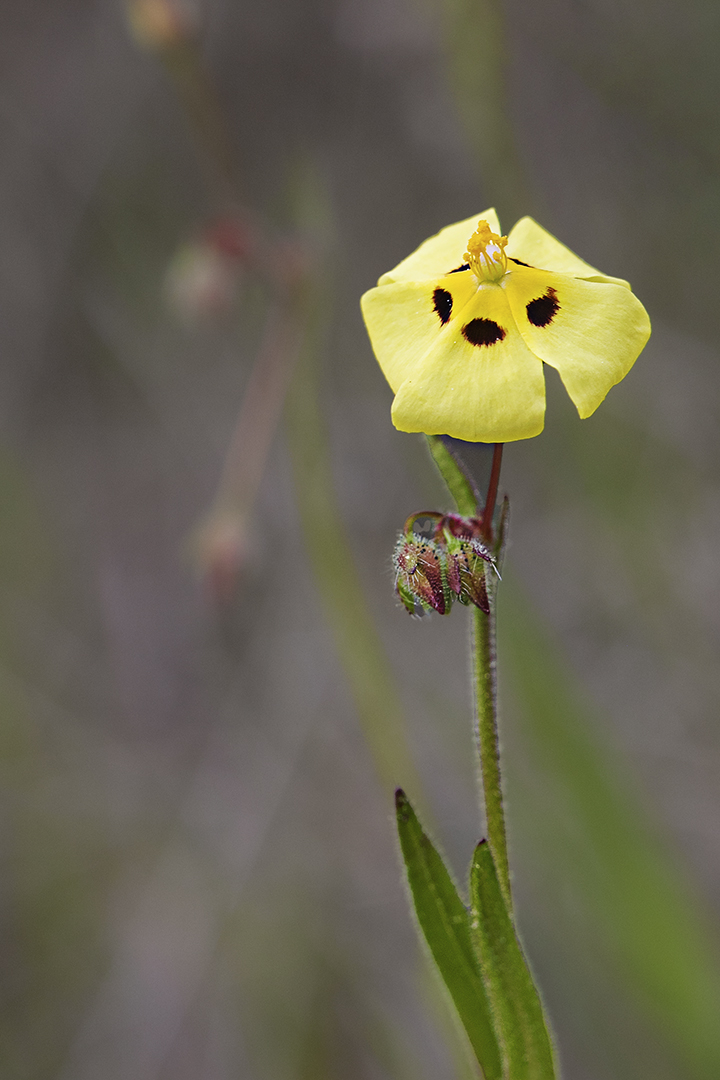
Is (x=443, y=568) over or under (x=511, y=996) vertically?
over

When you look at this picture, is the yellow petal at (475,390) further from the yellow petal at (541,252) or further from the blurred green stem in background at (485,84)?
the blurred green stem in background at (485,84)

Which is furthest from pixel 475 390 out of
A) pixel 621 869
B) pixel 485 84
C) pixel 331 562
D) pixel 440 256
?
pixel 485 84

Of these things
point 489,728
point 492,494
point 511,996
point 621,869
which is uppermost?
point 621,869

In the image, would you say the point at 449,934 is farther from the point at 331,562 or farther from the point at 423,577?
the point at 331,562

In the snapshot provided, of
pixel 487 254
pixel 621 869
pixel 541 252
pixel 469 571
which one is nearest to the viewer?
pixel 469 571

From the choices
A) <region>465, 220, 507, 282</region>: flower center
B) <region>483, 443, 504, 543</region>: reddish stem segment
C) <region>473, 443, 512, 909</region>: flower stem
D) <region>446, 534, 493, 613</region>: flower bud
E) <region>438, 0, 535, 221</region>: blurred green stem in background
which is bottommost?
<region>473, 443, 512, 909</region>: flower stem

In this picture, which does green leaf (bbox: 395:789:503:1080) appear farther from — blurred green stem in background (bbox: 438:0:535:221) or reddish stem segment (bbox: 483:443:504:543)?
blurred green stem in background (bbox: 438:0:535:221)

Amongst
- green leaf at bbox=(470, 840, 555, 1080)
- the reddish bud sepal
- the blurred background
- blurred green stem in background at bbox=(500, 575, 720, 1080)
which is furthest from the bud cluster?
the blurred background
